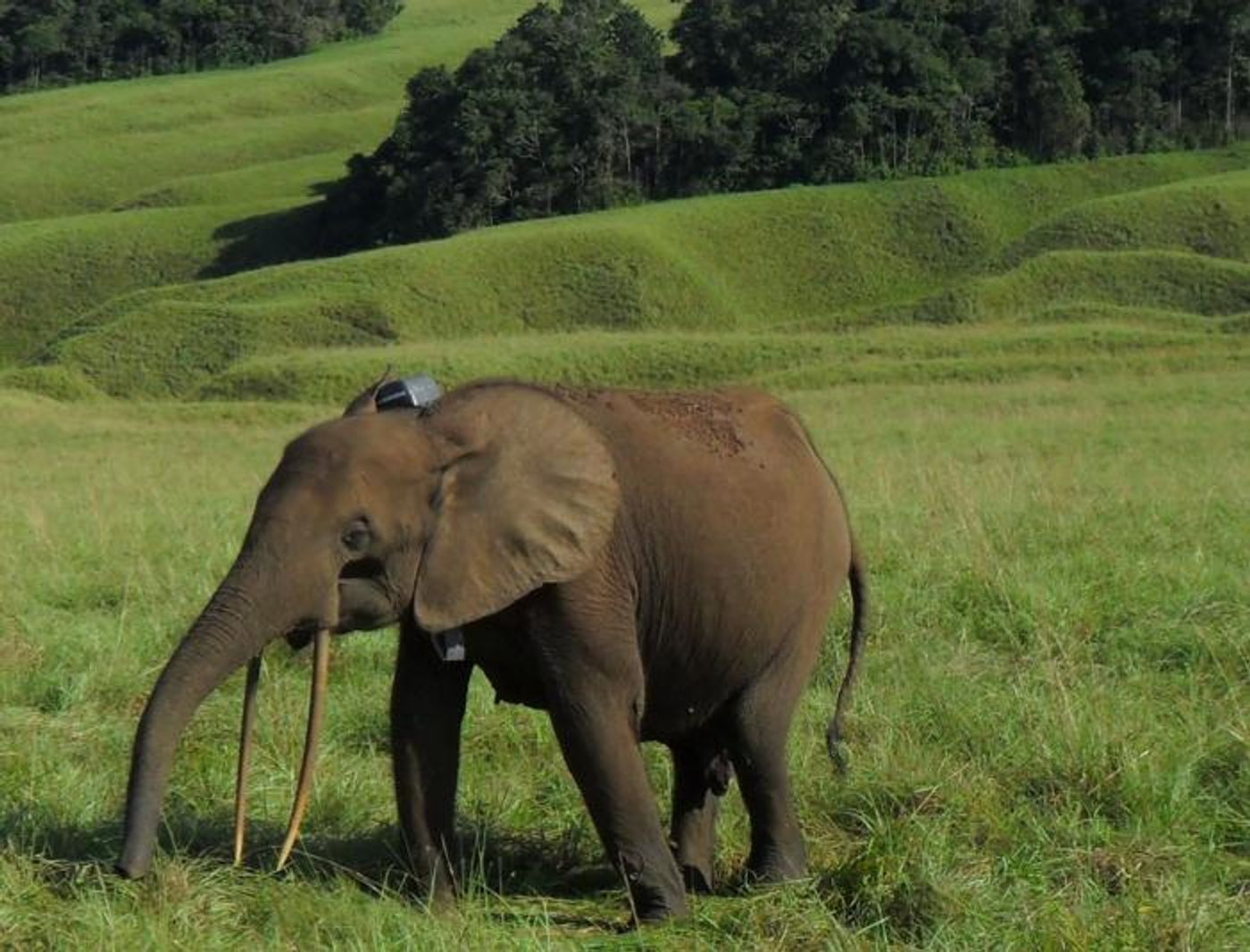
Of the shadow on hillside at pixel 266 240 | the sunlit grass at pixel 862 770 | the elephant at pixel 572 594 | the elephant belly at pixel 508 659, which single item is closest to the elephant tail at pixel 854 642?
the elephant at pixel 572 594

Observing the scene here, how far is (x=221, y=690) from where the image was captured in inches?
332

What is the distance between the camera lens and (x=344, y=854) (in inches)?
244

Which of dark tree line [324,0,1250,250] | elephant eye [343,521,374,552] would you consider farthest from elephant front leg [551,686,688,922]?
dark tree line [324,0,1250,250]

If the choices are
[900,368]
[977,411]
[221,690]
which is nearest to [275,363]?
[900,368]

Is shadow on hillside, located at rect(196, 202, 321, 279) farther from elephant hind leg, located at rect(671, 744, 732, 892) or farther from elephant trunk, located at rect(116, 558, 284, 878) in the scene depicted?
elephant trunk, located at rect(116, 558, 284, 878)

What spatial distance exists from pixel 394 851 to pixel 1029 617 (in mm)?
3989

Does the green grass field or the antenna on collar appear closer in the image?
the green grass field

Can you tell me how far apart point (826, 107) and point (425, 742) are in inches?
2691

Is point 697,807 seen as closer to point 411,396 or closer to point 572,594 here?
point 572,594

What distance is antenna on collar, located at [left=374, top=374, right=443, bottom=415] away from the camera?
5.58 metres

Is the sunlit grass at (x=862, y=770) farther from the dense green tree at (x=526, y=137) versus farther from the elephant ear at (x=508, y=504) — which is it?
the dense green tree at (x=526, y=137)

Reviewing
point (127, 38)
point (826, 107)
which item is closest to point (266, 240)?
point (826, 107)

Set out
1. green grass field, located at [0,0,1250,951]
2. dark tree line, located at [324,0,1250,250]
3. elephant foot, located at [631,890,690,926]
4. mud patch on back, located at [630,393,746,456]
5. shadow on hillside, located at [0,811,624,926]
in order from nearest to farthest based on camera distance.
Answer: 1. green grass field, located at [0,0,1250,951]
2. elephant foot, located at [631,890,690,926]
3. shadow on hillside, located at [0,811,624,926]
4. mud patch on back, located at [630,393,746,456]
5. dark tree line, located at [324,0,1250,250]

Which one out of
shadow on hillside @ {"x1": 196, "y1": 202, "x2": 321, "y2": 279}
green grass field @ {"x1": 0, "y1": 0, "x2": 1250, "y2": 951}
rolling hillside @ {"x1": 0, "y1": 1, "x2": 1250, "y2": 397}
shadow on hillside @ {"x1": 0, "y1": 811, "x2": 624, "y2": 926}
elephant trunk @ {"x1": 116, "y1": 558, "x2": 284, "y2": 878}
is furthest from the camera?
shadow on hillside @ {"x1": 196, "y1": 202, "x2": 321, "y2": 279}
